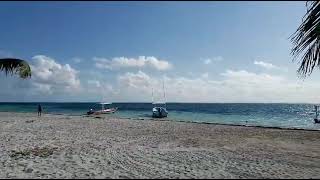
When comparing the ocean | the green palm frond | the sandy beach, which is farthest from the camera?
the ocean

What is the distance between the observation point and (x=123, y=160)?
1171cm

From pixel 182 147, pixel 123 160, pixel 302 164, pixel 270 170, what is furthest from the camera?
pixel 182 147

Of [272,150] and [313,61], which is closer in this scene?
[313,61]

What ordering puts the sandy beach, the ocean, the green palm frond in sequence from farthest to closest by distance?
the ocean, the green palm frond, the sandy beach

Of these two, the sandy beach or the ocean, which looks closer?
the sandy beach

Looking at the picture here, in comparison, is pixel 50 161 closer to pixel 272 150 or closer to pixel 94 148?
pixel 94 148

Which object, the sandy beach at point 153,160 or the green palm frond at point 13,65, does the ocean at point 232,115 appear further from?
the green palm frond at point 13,65

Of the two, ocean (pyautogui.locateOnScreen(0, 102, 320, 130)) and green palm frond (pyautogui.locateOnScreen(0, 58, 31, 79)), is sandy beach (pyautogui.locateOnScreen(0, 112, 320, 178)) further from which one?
ocean (pyautogui.locateOnScreen(0, 102, 320, 130))

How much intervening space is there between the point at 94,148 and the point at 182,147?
372 centimetres

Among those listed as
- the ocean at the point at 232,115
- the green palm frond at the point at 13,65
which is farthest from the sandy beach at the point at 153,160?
the ocean at the point at 232,115

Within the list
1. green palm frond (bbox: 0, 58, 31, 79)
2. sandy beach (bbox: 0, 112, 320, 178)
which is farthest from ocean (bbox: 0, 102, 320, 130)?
green palm frond (bbox: 0, 58, 31, 79)

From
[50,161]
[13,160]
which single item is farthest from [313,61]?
[13,160]

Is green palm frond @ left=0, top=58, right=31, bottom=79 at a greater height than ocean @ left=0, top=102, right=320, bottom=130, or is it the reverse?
green palm frond @ left=0, top=58, right=31, bottom=79

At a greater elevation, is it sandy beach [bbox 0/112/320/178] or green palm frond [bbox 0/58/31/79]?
green palm frond [bbox 0/58/31/79]
